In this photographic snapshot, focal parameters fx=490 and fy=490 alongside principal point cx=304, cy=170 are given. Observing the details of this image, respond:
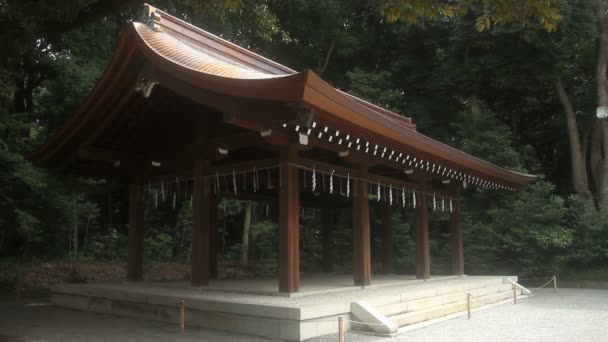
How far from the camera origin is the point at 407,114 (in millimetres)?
20156

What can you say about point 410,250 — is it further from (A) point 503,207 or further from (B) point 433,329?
(B) point 433,329

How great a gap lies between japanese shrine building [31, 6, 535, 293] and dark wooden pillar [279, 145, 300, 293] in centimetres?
2

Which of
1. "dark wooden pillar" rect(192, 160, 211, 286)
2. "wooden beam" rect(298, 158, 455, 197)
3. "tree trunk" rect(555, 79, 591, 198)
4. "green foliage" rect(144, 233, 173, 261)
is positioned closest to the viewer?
"wooden beam" rect(298, 158, 455, 197)

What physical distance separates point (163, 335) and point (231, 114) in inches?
125

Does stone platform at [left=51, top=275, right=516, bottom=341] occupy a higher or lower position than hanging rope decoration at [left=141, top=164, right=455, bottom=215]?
lower

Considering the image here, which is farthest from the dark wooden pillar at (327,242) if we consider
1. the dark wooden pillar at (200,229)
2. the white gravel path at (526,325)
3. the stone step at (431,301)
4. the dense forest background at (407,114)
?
the dark wooden pillar at (200,229)

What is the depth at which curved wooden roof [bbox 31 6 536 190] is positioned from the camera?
6.18 metres

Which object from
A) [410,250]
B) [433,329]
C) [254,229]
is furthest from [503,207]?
[433,329]

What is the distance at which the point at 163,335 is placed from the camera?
6.75m

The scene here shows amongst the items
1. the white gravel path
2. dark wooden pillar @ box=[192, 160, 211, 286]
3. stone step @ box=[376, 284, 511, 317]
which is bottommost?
the white gravel path

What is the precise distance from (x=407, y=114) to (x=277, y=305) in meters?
15.1

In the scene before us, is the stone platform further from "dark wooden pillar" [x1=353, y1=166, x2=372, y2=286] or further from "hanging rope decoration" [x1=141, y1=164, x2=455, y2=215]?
"hanging rope decoration" [x1=141, y1=164, x2=455, y2=215]

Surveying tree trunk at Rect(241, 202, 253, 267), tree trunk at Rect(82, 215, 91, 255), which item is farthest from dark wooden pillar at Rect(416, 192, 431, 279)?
tree trunk at Rect(82, 215, 91, 255)

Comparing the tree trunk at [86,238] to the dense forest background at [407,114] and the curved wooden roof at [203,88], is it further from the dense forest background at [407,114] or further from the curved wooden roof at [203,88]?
the curved wooden roof at [203,88]
